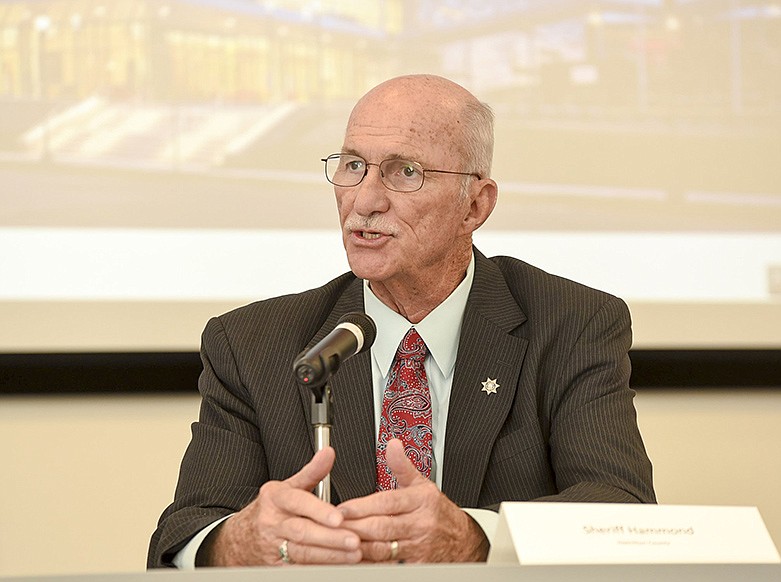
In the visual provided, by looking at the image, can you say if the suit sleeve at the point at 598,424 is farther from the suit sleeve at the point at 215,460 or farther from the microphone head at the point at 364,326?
the suit sleeve at the point at 215,460

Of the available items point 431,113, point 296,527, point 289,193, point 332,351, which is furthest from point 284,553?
point 289,193

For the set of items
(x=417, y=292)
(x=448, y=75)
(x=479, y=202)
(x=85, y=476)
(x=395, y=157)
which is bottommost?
(x=85, y=476)

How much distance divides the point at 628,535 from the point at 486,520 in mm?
531

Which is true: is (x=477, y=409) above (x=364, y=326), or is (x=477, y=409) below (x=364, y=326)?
below

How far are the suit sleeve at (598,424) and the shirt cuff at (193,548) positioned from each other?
0.60 m

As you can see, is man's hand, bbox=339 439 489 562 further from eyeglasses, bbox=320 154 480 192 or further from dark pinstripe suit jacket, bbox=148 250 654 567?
eyeglasses, bbox=320 154 480 192

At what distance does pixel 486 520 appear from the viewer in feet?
6.10

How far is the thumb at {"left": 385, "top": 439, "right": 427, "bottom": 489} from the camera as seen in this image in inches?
67.9

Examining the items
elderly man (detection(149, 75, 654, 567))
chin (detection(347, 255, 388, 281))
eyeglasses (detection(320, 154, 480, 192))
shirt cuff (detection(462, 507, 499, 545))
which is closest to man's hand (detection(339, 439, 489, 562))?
shirt cuff (detection(462, 507, 499, 545))

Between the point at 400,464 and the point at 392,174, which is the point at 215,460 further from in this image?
the point at 392,174

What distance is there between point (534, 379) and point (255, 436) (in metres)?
0.59

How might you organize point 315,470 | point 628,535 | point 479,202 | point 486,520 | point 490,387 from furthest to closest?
1. point 479,202
2. point 490,387
3. point 486,520
4. point 315,470
5. point 628,535

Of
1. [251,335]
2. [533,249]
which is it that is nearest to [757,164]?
[533,249]

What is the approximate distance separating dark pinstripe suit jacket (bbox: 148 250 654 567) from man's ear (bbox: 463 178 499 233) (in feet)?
0.52
